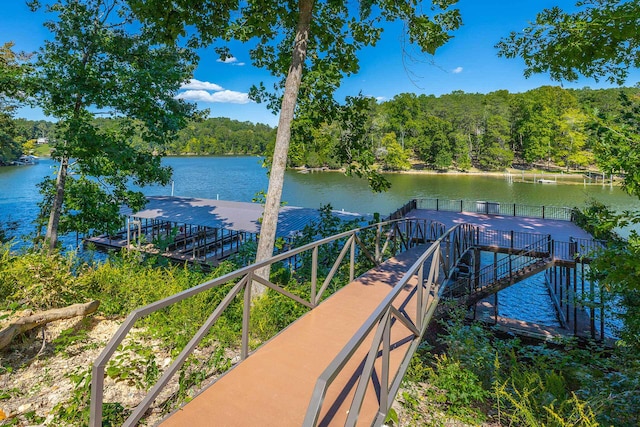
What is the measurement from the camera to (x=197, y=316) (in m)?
4.58

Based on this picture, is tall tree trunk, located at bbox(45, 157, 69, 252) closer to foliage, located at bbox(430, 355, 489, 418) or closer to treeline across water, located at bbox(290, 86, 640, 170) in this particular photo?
foliage, located at bbox(430, 355, 489, 418)

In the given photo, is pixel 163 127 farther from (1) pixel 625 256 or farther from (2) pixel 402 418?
(1) pixel 625 256

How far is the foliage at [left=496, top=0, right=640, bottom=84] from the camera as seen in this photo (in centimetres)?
551

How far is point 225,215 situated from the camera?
15906 millimetres

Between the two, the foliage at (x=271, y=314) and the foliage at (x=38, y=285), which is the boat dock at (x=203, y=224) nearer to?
the foliage at (x=271, y=314)

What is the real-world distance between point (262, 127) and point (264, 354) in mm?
148635

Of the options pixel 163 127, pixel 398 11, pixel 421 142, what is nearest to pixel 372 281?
pixel 398 11

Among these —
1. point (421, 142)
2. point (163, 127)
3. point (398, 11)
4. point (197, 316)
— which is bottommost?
point (197, 316)

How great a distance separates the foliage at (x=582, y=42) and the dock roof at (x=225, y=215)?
8584 millimetres

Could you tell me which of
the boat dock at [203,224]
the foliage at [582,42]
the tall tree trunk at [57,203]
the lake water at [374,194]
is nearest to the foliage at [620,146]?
the foliage at [582,42]

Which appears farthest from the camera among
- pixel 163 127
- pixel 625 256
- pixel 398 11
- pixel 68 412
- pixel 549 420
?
pixel 163 127

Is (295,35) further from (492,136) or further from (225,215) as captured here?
(492,136)

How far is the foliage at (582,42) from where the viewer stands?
551 cm

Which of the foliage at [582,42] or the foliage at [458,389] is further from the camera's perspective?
the foliage at [582,42]
